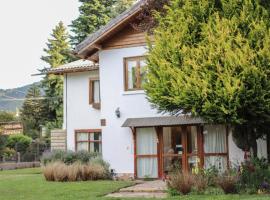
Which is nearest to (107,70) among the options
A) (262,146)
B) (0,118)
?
(262,146)

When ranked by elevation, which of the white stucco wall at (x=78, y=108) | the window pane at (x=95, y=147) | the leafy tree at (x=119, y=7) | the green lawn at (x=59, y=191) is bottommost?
the green lawn at (x=59, y=191)

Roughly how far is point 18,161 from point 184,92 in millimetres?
25083

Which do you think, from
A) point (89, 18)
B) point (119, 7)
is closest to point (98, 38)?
point (89, 18)

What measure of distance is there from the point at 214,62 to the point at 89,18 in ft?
97.8

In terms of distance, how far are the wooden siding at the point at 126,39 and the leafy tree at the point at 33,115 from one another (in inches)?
1112

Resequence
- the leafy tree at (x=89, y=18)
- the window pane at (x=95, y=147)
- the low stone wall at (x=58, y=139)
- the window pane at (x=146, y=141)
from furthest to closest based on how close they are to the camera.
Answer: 1. the leafy tree at (x=89, y=18)
2. the low stone wall at (x=58, y=139)
3. the window pane at (x=95, y=147)
4. the window pane at (x=146, y=141)

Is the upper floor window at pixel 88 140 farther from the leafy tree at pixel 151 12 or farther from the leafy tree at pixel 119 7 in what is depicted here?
the leafy tree at pixel 119 7

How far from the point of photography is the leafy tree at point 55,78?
1745 inches

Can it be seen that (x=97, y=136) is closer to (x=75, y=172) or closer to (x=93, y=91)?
(x=93, y=91)

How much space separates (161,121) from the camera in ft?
64.1

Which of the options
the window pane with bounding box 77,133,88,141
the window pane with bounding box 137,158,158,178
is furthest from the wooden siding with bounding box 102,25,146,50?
the window pane with bounding box 77,133,88,141

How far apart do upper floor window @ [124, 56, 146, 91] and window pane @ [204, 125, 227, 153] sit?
3.67m

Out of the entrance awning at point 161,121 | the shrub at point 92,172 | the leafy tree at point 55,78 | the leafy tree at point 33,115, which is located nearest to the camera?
the entrance awning at point 161,121

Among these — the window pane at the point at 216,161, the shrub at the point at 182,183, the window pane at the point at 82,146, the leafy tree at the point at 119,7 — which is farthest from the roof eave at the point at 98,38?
the leafy tree at the point at 119,7
